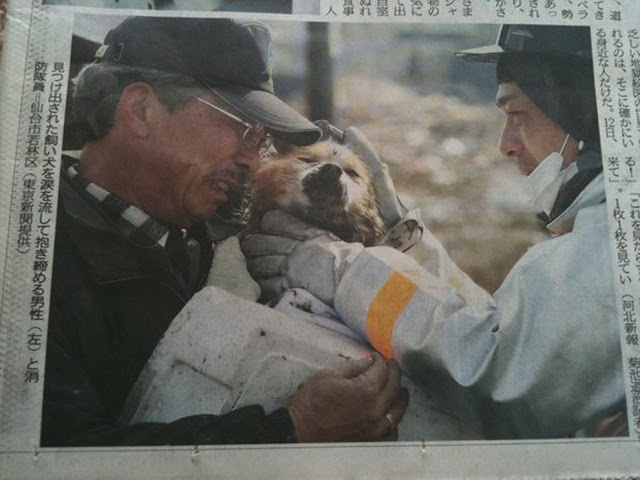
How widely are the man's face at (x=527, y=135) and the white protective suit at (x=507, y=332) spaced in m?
0.31

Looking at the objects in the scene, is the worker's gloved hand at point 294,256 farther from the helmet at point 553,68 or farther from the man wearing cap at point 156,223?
the helmet at point 553,68

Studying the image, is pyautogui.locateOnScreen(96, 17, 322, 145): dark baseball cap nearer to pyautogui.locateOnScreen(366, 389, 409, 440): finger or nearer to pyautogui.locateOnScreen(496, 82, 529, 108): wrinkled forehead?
pyautogui.locateOnScreen(496, 82, 529, 108): wrinkled forehead

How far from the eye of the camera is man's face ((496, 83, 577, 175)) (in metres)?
2.14

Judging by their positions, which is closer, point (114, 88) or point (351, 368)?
point (351, 368)

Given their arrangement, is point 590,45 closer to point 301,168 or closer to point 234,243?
point 301,168

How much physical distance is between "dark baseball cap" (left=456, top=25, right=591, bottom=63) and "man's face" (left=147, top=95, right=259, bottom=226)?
0.82m

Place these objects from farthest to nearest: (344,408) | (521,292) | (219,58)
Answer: (219,58) → (521,292) → (344,408)

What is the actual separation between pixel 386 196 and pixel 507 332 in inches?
21.9

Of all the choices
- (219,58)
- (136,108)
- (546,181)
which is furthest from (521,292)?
(136,108)

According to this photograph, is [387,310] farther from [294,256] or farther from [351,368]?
[294,256]

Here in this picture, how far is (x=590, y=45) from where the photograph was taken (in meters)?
2.22

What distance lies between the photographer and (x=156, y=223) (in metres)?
2.02

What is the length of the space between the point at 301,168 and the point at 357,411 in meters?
0.76

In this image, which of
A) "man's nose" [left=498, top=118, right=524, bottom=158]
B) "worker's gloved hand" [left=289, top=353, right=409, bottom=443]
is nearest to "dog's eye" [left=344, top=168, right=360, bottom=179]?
"man's nose" [left=498, top=118, right=524, bottom=158]
